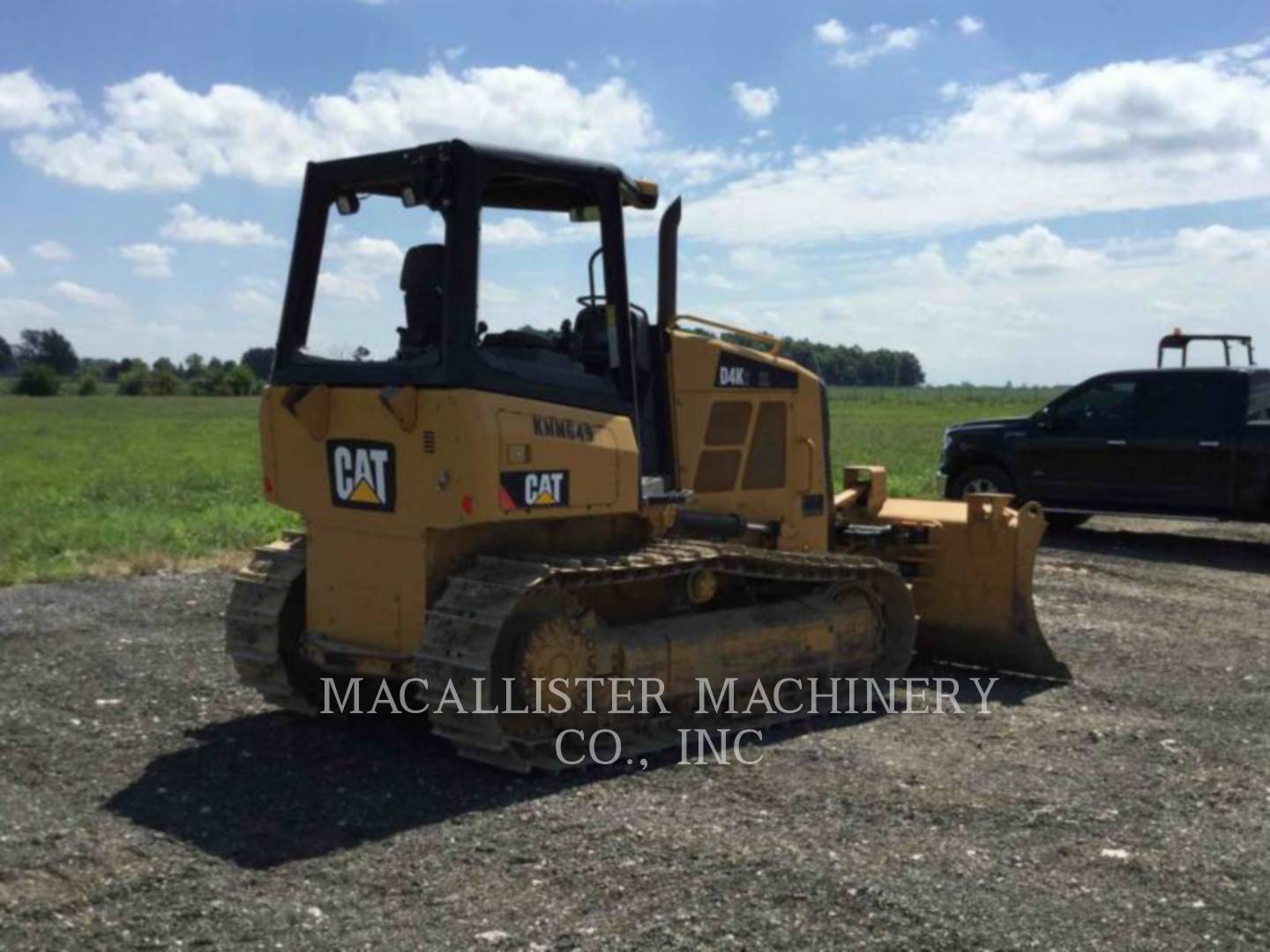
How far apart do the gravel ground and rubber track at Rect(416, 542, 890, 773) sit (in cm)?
20

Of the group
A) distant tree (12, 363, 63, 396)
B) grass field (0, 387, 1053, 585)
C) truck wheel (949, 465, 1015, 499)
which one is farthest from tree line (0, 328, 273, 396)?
truck wheel (949, 465, 1015, 499)

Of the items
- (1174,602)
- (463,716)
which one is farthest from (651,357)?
(1174,602)

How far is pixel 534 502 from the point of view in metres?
6.23

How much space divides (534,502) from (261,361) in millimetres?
1973

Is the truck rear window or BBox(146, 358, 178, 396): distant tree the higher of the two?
BBox(146, 358, 178, 396): distant tree

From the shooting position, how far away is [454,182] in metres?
6.10

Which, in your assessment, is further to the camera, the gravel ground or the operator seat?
the operator seat

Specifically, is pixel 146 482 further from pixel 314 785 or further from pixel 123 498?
pixel 314 785

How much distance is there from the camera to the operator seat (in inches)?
248

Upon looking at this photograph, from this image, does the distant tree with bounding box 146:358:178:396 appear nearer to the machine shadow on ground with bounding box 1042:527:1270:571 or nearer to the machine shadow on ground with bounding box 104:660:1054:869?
the machine shadow on ground with bounding box 1042:527:1270:571

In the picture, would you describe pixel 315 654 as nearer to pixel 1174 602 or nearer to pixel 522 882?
pixel 522 882

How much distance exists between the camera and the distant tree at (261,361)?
274 inches

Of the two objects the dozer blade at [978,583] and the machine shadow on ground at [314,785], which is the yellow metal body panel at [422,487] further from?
the dozer blade at [978,583]

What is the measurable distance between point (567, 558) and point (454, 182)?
5.87ft
